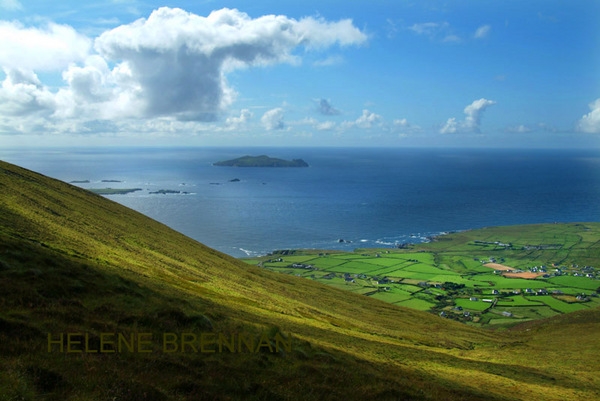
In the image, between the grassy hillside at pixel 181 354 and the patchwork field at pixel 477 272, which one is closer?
the grassy hillside at pixel 181 354

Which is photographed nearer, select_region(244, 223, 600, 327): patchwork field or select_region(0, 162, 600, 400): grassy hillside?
select_region(0, 162, 600, 400): grassy hillside

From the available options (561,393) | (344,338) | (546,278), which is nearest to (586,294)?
(546,278)

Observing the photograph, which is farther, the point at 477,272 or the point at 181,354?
the point at 477,272

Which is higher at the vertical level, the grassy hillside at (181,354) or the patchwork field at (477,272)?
the grassy hillside at (181,354)

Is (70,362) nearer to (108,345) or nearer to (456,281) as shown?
(108,345)

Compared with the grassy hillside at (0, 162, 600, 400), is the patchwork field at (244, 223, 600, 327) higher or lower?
lower
